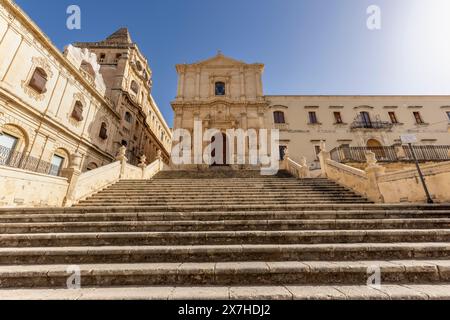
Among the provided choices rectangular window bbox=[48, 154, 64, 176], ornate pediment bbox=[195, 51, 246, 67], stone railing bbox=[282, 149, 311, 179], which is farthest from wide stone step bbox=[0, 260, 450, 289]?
ornate pediment bbox=[195, 51, 246, 67]

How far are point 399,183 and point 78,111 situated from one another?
2032cm

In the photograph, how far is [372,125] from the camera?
2017 centimetres

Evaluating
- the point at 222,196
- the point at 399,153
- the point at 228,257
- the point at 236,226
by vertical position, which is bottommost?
the point at 228,257

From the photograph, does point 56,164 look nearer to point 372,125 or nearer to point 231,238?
Result: point 231,238

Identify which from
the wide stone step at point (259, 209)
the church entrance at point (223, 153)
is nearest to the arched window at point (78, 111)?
the church entrance at point (223, 153)

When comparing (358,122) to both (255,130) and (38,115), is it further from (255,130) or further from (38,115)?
(38,115)

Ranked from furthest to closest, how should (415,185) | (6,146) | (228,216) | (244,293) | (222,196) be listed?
(6,146) < (222,196) < (415,185) < (228,216) < (244,293)

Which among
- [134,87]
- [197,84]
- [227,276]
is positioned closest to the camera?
[227,276]

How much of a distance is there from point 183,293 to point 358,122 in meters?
23.8

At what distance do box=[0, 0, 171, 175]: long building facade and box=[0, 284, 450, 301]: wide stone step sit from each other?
12059mm

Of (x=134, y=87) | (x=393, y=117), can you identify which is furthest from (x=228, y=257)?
(x=134, y=87)

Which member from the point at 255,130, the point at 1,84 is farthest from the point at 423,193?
the point at 1,84

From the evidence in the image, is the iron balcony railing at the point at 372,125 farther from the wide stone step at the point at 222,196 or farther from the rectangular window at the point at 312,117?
the wide stone step at the point at 222,196

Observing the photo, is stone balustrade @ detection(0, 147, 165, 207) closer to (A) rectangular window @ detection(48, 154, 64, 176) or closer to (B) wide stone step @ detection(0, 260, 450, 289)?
(B) wide stone step @ detection(0, 260, 450, 289)
